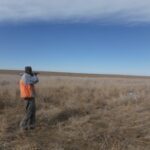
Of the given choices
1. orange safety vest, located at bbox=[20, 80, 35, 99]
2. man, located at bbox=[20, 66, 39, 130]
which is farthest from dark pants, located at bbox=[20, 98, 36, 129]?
orange safety vest, located at bbox=[20, 80, 35, 99]

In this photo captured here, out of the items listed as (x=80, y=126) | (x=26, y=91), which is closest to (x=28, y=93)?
(x=26, y=91)

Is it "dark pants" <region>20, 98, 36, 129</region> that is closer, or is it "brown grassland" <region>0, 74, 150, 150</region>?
"brown grassland" <region>0, 74, 150, 150</region>

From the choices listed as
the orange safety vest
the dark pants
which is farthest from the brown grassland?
the orange safety vest

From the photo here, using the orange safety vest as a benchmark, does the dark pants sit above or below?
below

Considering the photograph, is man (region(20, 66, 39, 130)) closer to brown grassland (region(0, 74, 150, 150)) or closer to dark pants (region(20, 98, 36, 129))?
dark pants (region(20, 98, 36, 129))

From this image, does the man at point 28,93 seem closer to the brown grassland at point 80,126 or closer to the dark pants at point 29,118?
the dark pants at point 29,118

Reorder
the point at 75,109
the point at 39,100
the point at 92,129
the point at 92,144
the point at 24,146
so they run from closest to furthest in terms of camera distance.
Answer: the point at 24,146, the point at 92,144, the point at 92,129, the point at 75,109, the point at 39,100

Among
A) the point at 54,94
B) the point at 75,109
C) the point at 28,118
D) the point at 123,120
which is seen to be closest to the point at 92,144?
the point at 28,118

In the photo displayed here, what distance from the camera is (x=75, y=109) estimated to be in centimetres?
1488

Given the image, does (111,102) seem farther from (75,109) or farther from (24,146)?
(24,146)

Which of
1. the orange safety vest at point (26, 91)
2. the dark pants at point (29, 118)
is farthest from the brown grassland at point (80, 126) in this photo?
the orange safety vest at point (26, 91)

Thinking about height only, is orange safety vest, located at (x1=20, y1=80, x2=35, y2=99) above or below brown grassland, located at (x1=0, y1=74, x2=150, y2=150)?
above

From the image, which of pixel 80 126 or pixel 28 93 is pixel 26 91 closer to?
pixel 28 93

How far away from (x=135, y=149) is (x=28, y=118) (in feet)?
12.7
